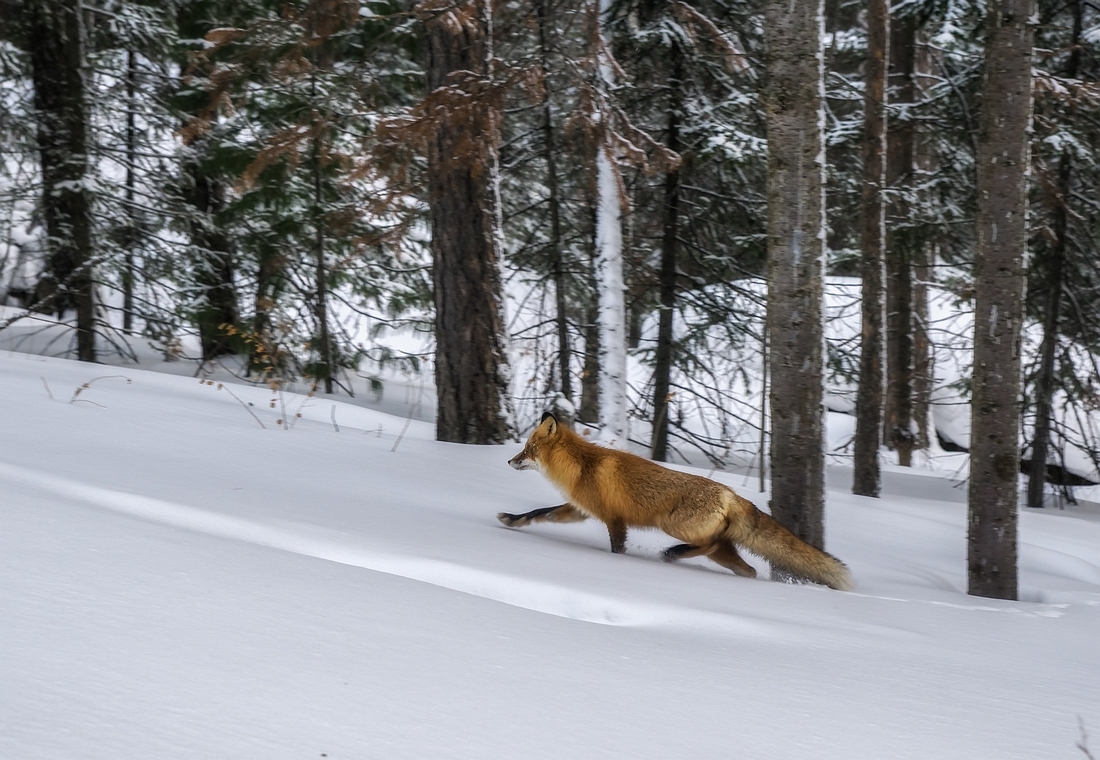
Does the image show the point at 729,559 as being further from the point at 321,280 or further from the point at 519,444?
the point at 321,280

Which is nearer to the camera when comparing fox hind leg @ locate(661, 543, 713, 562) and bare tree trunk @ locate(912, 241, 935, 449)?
fox hind leg @ locate(661, 543, 713, 562)

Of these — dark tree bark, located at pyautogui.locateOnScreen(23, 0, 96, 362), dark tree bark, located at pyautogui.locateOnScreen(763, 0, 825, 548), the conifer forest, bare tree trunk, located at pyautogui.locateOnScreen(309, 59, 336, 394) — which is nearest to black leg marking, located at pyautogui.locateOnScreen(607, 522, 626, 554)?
the conifer forest

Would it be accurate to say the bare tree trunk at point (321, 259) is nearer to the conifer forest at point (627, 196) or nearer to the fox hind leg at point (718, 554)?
the conifer forest at point (627, 196)

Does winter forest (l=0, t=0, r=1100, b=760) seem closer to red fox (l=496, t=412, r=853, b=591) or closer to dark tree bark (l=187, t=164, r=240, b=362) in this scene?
red fox (l=496, t=412, r=853, b=591)

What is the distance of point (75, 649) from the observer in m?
2.04

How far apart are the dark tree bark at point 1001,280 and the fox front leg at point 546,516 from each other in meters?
2.62

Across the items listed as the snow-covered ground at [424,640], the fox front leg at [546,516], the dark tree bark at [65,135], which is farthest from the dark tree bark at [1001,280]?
the dark tree bark at [65,135]

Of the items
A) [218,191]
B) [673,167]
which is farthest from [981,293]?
[218,191]

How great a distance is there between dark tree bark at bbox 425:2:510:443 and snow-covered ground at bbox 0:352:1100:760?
2920 mm

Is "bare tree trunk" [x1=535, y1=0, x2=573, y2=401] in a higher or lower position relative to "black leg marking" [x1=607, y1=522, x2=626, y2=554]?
higher

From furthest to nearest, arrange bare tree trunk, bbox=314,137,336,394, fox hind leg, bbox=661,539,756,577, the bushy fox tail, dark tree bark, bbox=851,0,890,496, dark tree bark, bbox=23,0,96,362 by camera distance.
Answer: bare tree trunk, bbox=314,137,336,394 < dark tree bark, bbox=23,0,96,362 < dark tree bark, bbox=851,0,890,496 < fox hind leg, bbox=661,539,756,577 < the bushy fox tail

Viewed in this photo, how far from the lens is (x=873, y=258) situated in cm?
1016

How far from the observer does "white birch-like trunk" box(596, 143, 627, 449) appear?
28.9 ft

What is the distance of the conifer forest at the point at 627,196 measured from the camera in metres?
5.56
